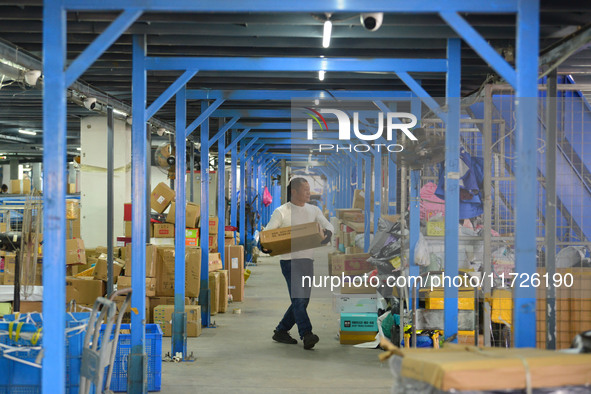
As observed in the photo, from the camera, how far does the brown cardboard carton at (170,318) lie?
945cm

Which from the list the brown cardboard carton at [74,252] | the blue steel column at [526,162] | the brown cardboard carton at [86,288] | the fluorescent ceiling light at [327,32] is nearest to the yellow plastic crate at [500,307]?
the blue steel column at [526,162]

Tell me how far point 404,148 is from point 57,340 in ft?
15.4

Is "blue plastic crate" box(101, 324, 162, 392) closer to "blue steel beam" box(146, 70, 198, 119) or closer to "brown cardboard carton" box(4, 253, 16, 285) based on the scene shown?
"blue steel beam" box(146, 70, 198, 119)

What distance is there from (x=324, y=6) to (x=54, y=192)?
2.13 m

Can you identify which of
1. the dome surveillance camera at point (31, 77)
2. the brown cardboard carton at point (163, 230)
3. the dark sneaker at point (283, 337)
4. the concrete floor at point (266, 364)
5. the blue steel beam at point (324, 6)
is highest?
the dome surveillance camera at point (31, 77)

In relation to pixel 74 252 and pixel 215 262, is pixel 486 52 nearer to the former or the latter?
pixel 215 262

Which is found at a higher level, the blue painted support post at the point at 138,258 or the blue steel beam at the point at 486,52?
the blue steel beam at the point at 486,52

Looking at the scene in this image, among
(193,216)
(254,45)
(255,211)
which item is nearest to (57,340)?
(254,45)

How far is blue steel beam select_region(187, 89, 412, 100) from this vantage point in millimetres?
9555

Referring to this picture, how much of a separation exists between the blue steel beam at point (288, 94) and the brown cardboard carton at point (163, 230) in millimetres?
2950

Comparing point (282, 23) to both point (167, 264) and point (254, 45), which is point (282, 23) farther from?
point (167, 264)

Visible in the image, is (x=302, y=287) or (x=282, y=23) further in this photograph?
(x=302, y=287)

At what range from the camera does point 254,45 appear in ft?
24.4

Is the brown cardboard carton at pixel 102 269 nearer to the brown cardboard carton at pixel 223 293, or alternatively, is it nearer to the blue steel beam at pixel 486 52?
the brown cardboard carton at pixel 223 293
